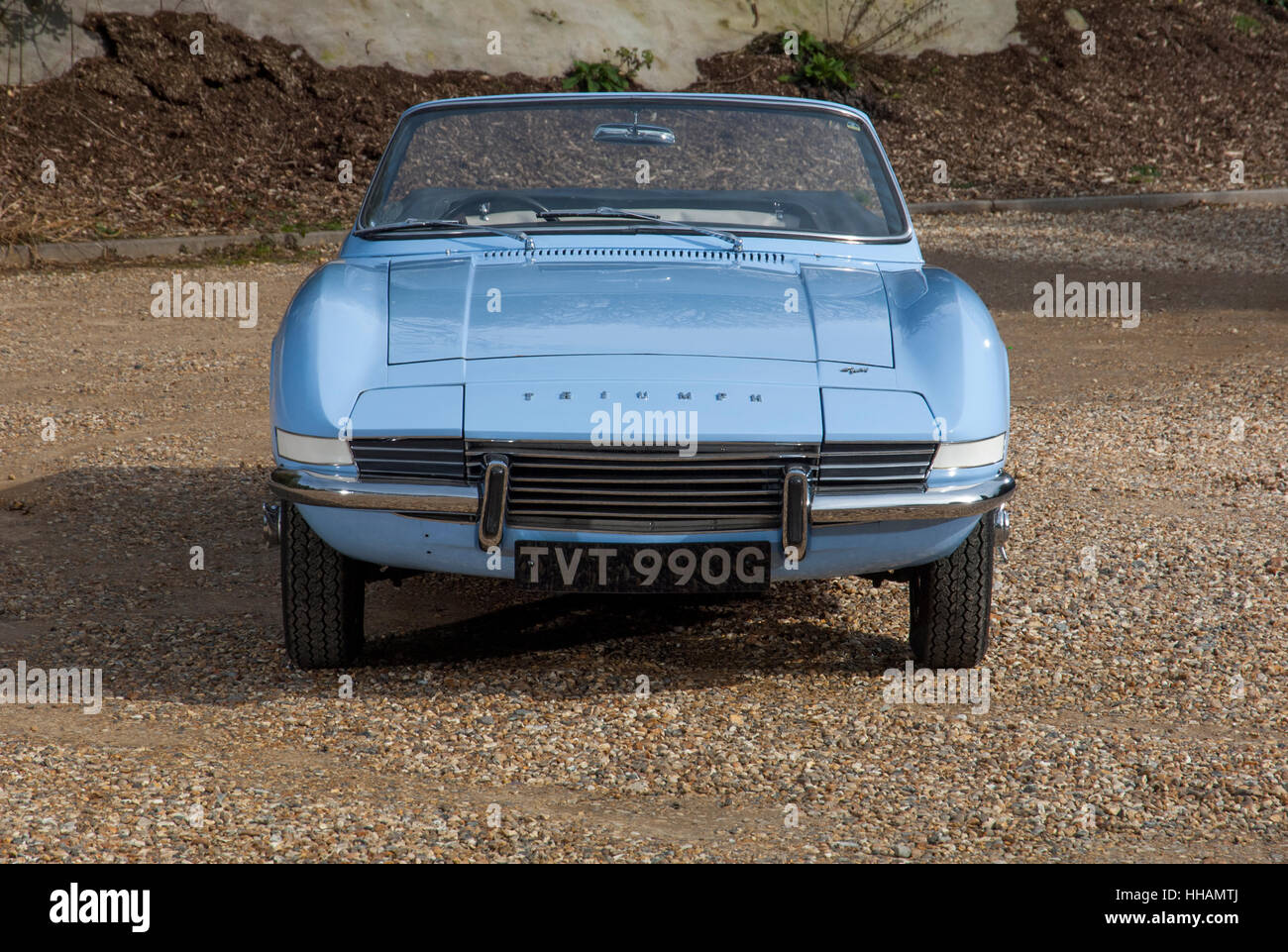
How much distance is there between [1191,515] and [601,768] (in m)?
3.09

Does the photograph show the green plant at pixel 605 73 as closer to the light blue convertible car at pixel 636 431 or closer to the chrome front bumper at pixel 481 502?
the light blue convertible car at pixel 636 431

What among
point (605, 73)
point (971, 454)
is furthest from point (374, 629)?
point (605, 73)

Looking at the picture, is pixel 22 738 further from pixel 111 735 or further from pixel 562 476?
pixel 562 476

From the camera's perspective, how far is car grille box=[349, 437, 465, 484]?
3.15 m

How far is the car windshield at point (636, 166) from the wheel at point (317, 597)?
136 centimetres

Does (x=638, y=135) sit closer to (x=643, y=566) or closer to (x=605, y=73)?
(x=643, y=566)

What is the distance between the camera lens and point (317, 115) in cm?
1422

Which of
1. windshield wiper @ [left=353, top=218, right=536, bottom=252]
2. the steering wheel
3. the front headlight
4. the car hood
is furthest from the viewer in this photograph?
the steering wheel

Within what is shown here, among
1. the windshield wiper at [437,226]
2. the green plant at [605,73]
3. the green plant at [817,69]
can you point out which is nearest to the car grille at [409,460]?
the windshield wiper at [437,226]

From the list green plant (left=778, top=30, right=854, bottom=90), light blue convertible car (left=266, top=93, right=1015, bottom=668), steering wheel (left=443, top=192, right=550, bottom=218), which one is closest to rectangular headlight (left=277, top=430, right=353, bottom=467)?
light blue convertible car (left=266, top=93, right=1015, bottom=668)

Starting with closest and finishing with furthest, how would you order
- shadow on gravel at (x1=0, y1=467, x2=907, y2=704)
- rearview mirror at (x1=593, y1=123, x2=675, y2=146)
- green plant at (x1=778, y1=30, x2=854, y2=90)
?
shadow on gravel at (x1=0, y1=467, x2=907, y2=704) < rearview mirror at (x1=593, y1=123, x2=675, y2=146) < green plant at (x1=778, y1=30, x2=854, y2=90)

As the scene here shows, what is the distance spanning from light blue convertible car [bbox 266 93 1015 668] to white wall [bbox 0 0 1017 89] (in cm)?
1212

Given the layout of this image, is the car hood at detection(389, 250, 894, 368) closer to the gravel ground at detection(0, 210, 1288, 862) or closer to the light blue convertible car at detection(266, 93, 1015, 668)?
the light blue convertible car at detection(266, 93, 1015, 668)

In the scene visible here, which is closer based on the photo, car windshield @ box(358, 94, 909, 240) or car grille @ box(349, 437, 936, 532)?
car grille @ box(349, 437, 936, 532)
